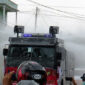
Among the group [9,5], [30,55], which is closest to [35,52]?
[30,55]

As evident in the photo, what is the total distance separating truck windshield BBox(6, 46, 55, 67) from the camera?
12906 millimetres

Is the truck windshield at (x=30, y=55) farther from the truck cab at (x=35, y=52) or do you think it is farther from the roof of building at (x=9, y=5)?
the roof of building at (x=9, y=5)

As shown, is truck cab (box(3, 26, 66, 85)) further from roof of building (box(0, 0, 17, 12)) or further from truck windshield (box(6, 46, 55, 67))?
roof of building (box(0, 0, 17, 12))

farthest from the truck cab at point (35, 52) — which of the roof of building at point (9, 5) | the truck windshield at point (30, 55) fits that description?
the roof of building at point (9, 5)

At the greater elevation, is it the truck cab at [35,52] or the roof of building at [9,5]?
the roof of building at [9,5]

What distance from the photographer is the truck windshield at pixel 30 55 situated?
12.9 meters

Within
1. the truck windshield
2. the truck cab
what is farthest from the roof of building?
the truck windshield

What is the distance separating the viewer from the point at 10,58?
13.1m

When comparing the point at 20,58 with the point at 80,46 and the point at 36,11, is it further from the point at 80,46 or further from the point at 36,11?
the point at 36,11

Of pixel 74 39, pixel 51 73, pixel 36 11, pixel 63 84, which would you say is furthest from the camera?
pixel 36 11

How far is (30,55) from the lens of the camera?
12.9 meters

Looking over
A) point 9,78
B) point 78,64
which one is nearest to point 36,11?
point 78,64

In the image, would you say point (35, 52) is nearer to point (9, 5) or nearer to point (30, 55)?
point (30, 55)

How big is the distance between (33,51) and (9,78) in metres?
6.94
